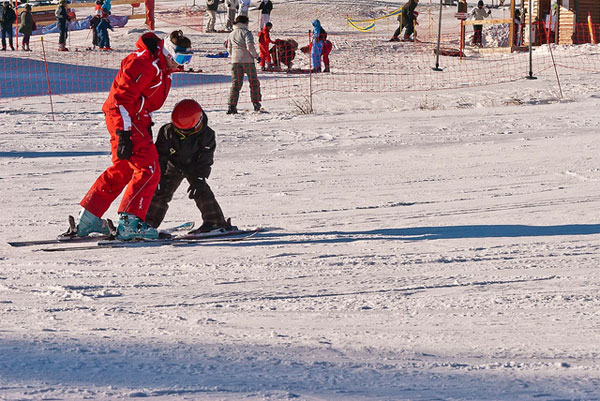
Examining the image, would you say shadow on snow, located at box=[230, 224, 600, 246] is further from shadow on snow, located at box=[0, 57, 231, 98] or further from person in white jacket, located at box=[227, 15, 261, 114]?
shadow on snow, located at box=[0, 57, 231, 98]

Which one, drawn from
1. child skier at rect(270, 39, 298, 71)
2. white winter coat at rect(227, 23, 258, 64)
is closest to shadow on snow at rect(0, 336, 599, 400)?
white winter coat at rect(227, 23, 258, 64)

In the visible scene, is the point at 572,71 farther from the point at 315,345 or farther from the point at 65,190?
the point at 315,345

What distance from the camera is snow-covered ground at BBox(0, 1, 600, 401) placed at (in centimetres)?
339

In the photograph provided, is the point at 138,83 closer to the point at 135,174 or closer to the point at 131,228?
the point at 135,174

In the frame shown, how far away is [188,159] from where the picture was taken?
6066mm

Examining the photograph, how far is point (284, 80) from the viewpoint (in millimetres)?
19406

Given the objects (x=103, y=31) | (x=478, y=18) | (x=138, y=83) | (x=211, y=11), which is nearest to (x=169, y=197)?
(x=138, y=83)

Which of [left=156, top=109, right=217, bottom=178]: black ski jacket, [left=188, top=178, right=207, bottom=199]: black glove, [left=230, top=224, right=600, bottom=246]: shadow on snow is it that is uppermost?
[left=156, top=109, right=217, bottom=178]: black ski jacket

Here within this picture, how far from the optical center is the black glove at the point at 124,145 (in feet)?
18.5

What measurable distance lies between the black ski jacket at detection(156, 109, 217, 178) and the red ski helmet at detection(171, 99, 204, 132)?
86mm

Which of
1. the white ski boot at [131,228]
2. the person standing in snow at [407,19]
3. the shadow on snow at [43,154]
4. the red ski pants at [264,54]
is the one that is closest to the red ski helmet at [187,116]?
the white ski boot at [131,228]

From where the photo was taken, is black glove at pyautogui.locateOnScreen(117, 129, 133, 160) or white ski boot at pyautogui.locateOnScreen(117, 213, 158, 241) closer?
black glove at pyautogui.locateOnScreen(117, 129, 133, 160)

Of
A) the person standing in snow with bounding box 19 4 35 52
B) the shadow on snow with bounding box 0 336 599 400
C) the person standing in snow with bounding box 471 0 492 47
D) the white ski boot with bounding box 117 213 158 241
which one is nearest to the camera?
the shadow on snow with bounding box 0 336 599 400

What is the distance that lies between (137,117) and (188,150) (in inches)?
17.5
